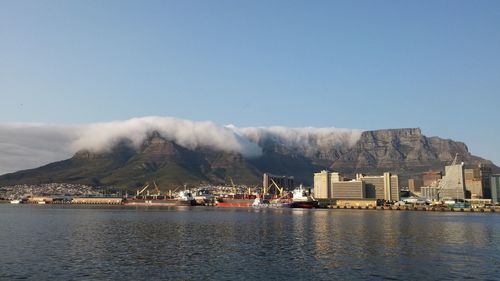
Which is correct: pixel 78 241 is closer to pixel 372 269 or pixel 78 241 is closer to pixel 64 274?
pixel 64 274

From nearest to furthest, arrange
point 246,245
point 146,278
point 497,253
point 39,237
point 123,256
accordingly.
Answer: point 146,278 < point 123,256 < point 497,253 < point 246,245 < point 39,237

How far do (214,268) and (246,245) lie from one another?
2423 cm

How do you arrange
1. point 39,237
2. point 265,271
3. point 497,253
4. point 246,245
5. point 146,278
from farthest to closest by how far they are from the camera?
point 39,237 < point 246,245 < point 497,253 < point 265,271 < point 146,278

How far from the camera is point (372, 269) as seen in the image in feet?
188

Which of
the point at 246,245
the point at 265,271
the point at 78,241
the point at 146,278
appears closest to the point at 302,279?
the point at 265,271

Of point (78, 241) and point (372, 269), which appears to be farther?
point (78, 241)

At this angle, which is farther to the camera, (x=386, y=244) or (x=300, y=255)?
(x=386, y=244)

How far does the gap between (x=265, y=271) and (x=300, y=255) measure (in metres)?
14.2

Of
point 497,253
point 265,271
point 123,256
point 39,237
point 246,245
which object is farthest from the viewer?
point 39,237

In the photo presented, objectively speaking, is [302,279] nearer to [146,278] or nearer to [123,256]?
[146,278]

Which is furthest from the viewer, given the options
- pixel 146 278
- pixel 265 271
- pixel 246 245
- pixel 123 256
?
pixel 246 245

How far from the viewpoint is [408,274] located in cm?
5412

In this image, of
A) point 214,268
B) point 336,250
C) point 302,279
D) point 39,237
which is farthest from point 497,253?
point 39,237

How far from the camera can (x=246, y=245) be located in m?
81.1
